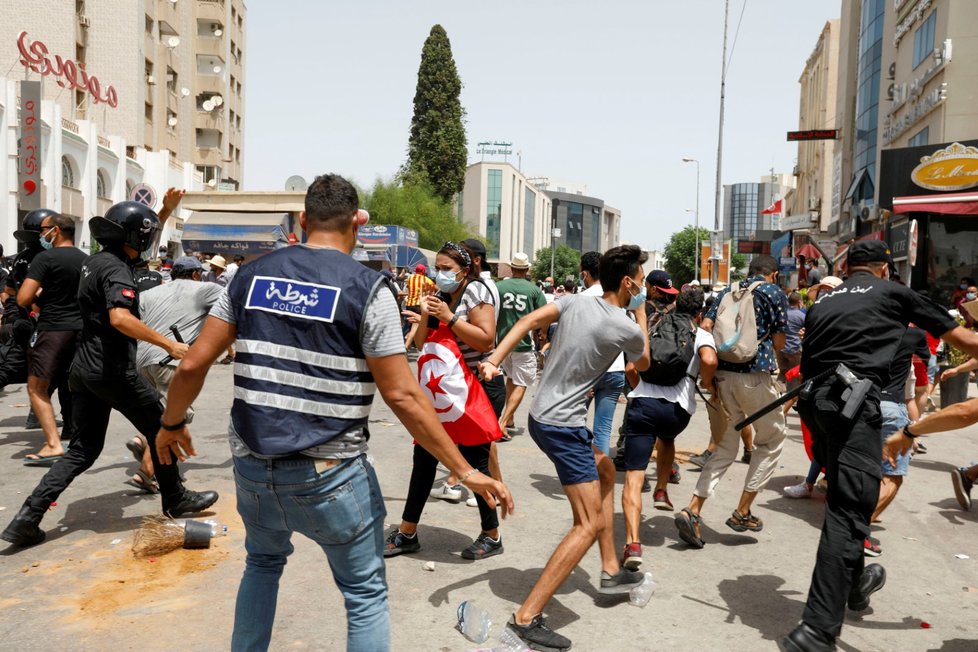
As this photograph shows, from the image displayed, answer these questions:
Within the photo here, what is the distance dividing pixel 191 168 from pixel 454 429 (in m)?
47.0

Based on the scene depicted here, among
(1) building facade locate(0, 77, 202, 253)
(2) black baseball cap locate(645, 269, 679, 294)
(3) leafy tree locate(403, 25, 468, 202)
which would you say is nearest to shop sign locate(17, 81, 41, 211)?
(1) building facade locate(0, 77, 202, 253)

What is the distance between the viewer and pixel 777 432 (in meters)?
5.65

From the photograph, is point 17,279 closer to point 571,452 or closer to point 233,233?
point 571,452

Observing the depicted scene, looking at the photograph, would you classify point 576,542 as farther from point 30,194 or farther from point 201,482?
point 30,194

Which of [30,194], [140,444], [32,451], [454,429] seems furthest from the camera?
[30,194]

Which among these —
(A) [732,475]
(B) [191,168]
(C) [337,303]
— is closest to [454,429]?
(C) [337,303]

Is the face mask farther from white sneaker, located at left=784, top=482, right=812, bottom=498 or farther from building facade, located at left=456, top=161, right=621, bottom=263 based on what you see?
building facade, located at left=456, top=161, right=621, bottom=263

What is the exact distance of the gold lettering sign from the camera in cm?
2248

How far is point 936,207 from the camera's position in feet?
73.6

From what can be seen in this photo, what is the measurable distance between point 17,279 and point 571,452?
258 inches

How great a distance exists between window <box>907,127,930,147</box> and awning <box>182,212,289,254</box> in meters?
24.7

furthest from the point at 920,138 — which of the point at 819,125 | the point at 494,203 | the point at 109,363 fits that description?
the point at 494,203

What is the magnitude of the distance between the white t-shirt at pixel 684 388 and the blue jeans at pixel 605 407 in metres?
0.70

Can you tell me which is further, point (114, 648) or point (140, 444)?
point (140, 444)
